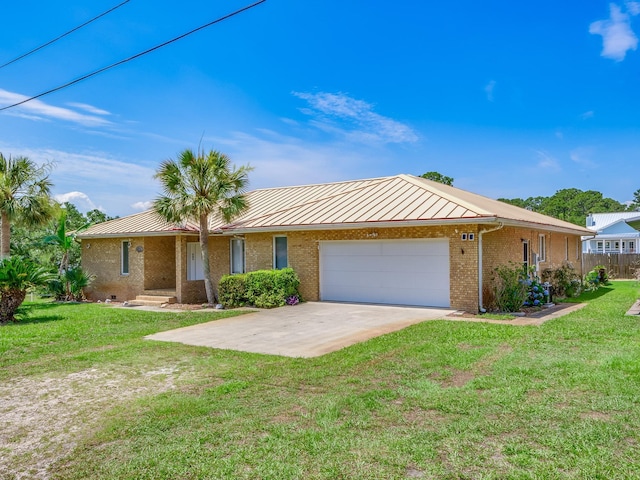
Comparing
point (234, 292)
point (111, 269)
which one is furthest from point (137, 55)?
point (111, 269)

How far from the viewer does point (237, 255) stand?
1859 centimetres

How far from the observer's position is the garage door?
45.9 feet

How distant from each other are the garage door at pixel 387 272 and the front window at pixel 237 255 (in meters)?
3.92

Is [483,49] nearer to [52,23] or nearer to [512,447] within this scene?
[52,23]

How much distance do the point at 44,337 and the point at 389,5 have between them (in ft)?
35.7

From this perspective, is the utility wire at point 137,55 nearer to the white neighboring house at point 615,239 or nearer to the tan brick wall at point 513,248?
the tan brick wall at point 513,248

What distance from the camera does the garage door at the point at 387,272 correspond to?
45.9 feet

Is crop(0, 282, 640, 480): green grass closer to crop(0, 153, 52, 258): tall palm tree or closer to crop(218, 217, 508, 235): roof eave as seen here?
crop(218, 217, 508, 235): roof eave

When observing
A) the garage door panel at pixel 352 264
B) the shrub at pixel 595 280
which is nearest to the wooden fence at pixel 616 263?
the shrub at pixel 595 280

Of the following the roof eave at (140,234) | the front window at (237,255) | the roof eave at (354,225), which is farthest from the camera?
the front window at (237,255)

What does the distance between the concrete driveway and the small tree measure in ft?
16.1

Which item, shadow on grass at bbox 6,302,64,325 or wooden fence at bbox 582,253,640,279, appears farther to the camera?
wooden fence at bbox 582,253,640,279

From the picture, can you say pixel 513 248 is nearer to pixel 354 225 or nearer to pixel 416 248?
pixel 416 248

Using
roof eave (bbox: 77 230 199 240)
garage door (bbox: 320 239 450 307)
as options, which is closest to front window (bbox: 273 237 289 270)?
garage door (bbox: 320 239 450 307)
